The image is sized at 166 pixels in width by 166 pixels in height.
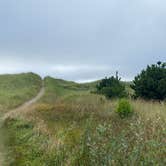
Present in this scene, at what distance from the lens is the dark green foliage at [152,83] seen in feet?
119

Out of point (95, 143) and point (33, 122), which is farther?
point (33, 122)

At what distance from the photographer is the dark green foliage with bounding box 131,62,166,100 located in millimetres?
36281

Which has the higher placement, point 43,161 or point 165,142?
point 165,142

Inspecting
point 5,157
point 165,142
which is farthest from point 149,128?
point 5,157

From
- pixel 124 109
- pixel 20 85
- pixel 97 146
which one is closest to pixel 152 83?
pixel 124 109

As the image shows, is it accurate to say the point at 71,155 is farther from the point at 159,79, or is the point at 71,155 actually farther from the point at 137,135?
the point at 159,79

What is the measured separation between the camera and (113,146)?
28.7 ft

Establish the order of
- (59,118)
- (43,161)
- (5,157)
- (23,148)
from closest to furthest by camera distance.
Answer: (43,161), (5,157), (23,148), (59,118)

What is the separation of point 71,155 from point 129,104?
15.4 m

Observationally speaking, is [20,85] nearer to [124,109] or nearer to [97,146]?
[124,109]

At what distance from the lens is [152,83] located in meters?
36.2

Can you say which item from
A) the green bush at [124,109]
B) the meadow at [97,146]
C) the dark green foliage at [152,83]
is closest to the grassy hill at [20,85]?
the dark green foliage at [152,83]

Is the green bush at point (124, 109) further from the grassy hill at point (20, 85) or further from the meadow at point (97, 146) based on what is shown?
the grassy hill at point (20, 85)

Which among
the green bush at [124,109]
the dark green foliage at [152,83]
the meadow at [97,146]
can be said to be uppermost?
the dark green foliage at [152,83]
